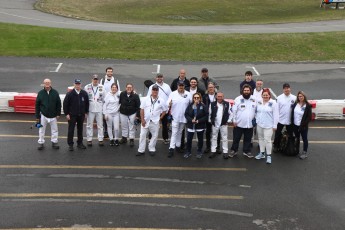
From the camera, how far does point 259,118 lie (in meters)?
11.7

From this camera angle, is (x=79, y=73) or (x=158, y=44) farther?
(x=158, y=44)

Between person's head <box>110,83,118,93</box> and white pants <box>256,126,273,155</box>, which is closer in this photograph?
white pants <box>256,126,273,155</box>

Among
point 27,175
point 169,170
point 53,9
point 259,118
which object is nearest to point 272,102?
point 259,118

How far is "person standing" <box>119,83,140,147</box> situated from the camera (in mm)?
12383

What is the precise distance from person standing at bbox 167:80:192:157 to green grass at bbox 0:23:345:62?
12647 mm

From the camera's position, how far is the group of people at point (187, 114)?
1173 centimetres

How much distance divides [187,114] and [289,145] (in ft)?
9.16

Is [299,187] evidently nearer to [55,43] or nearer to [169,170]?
[169,170]

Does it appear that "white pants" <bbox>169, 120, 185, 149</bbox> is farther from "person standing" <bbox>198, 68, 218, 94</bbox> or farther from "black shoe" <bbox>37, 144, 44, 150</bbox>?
"black shoe" <bbox>37, 144, 44, 150</bbox>

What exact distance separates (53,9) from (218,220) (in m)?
33.1

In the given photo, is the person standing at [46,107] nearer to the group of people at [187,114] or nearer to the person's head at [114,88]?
the group of people at [187,114]

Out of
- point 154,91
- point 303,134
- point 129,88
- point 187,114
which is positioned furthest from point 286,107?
point 129,88

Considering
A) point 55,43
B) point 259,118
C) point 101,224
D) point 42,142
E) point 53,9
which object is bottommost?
point 101,224

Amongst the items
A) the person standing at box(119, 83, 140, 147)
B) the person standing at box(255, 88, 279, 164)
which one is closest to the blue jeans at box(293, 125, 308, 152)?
the person standing at box(255, 88, 279, 164)
